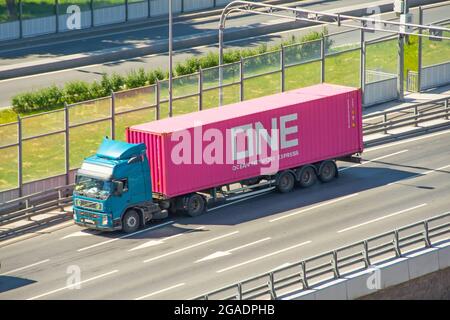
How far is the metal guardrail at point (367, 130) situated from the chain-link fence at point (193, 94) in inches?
25.8

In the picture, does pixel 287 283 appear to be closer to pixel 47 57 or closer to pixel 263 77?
pixel 263 77

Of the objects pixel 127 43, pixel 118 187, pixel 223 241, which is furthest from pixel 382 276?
pixel 127 43

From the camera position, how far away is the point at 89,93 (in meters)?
61.8

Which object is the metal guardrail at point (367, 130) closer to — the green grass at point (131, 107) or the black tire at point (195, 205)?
the green grass at point (131, 107)

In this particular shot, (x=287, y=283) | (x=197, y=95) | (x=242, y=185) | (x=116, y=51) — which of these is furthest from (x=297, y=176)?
(x=116, y=51)

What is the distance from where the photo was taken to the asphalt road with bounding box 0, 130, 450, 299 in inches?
1678

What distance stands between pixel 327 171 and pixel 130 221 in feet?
28.7

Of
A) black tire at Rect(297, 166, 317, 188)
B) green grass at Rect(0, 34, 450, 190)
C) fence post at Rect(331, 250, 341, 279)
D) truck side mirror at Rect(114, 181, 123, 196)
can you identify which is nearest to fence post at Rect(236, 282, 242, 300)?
fence post at Rect(331, 250, 341, 279)

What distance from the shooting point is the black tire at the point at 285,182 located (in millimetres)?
51031

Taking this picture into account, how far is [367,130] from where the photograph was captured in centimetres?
5781

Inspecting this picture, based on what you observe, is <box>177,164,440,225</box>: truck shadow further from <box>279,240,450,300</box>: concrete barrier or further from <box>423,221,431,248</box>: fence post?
<box>279,240,450,300</box>: concrete barrier

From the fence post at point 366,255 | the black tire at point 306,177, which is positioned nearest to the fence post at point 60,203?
the black tire at point 306,177

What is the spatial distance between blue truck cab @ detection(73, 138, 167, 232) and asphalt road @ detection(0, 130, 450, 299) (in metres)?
0.55
